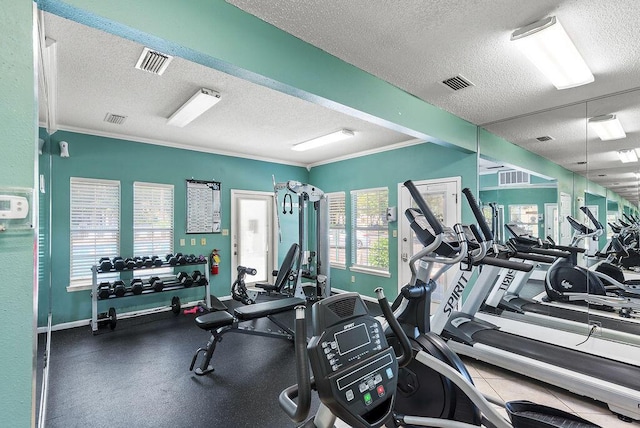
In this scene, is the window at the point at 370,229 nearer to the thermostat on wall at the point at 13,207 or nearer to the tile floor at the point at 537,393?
the tile floor at the point at 537,393

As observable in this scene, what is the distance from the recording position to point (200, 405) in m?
2.32

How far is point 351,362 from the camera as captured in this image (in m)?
1.08

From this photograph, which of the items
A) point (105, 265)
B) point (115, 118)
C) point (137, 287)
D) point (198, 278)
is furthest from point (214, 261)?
point (115, 118)

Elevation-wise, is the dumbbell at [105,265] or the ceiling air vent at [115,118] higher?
the ceiling air vent at [115,118]

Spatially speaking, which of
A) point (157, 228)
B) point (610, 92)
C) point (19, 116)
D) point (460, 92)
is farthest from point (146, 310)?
point (610, 92)

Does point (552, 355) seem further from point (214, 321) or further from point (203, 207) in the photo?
point (203, 207)

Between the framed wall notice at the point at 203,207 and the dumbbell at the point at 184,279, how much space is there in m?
0.75

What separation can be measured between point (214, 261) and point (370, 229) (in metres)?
2.75

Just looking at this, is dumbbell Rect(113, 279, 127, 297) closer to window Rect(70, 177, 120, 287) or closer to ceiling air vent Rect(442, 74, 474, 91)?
window Rect(70, 177, 120, 287)

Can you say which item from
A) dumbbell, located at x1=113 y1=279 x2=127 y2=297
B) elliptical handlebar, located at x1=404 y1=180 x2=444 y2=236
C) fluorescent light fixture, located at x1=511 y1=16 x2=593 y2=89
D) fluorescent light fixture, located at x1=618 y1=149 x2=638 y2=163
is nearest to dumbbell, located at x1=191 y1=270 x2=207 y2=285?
dumbbell, located at x1=113 y1=279 x2=127 y2=297

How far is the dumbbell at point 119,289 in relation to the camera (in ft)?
13.0

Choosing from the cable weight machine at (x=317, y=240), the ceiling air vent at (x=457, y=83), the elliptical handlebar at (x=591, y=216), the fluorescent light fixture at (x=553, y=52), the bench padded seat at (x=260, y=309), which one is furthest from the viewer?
the cable weight machine at (x=317, y=240)

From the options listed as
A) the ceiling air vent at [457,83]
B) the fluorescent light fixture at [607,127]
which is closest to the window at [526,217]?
the fluorescent light fixture at [607,127]

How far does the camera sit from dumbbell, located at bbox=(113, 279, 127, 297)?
397 cm
